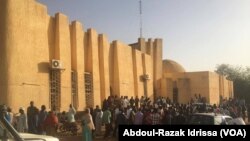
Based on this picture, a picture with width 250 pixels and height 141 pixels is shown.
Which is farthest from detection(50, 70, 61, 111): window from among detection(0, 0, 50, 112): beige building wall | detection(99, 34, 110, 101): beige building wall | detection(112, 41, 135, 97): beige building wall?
Result: detection(112, 41, 135, 97): beige building wall

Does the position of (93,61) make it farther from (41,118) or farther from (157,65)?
(157,65)

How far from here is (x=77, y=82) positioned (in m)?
24.4

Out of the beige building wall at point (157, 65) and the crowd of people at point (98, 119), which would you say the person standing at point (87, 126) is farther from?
the beige building wall at point (157, 65)

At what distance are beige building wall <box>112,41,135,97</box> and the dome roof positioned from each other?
Result: 13.2 meters

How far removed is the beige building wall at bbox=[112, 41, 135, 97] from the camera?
3055 cm

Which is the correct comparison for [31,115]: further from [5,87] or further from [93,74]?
[93,74]

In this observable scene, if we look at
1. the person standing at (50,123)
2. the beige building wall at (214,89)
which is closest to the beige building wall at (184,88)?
the beige building wall at (214,89)

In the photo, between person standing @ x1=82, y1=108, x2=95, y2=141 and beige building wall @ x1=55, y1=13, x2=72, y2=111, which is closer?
person standing @ x1=82, y1=108, x2=95, y2=141

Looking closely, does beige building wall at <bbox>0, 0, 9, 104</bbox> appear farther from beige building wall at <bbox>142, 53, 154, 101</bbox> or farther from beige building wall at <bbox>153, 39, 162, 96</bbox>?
beige building wall at <bbox>153, 39, 162, 96</bbox>

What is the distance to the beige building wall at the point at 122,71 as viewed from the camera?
30.5 meters

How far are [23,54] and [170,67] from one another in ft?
95.7

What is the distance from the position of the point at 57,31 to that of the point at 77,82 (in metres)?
3.37

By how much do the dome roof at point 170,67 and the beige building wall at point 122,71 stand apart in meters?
13.2

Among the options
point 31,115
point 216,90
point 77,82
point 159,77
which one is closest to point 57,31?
point 77,82
